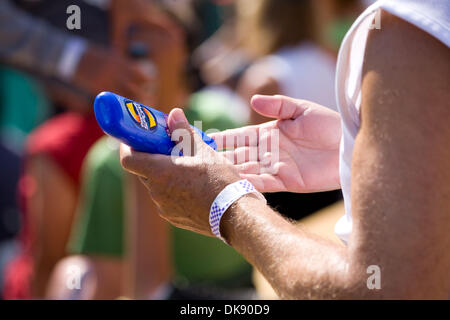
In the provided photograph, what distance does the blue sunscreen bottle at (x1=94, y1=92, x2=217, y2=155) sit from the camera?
37.2 inches

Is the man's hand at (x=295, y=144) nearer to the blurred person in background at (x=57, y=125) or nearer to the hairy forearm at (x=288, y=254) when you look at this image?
the hairy forearm at (x=288, y=254)

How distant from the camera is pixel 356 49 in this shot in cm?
93

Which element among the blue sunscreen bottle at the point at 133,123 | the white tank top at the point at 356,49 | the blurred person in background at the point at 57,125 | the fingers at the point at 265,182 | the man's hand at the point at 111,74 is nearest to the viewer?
the white tank top at the point at 356,49

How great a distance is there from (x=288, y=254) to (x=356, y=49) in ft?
1.07

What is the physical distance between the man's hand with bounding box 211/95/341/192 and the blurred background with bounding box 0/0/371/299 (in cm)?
65

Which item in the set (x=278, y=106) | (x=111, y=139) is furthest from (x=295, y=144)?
(x=111, y=139)

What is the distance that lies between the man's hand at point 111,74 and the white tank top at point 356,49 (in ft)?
2.95

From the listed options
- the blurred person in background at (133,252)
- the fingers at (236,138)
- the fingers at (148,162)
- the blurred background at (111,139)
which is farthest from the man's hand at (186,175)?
the blurred person in background at (133,252)

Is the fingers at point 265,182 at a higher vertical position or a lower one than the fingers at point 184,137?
lower

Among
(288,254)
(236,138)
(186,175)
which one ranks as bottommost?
(288,254)

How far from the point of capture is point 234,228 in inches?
37.7

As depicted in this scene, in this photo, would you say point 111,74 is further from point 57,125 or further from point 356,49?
point 356,49

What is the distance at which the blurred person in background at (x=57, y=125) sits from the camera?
207cm

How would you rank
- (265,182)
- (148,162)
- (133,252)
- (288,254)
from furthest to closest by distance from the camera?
(133,252)
(265,182)
(148,162)
(288,254)
